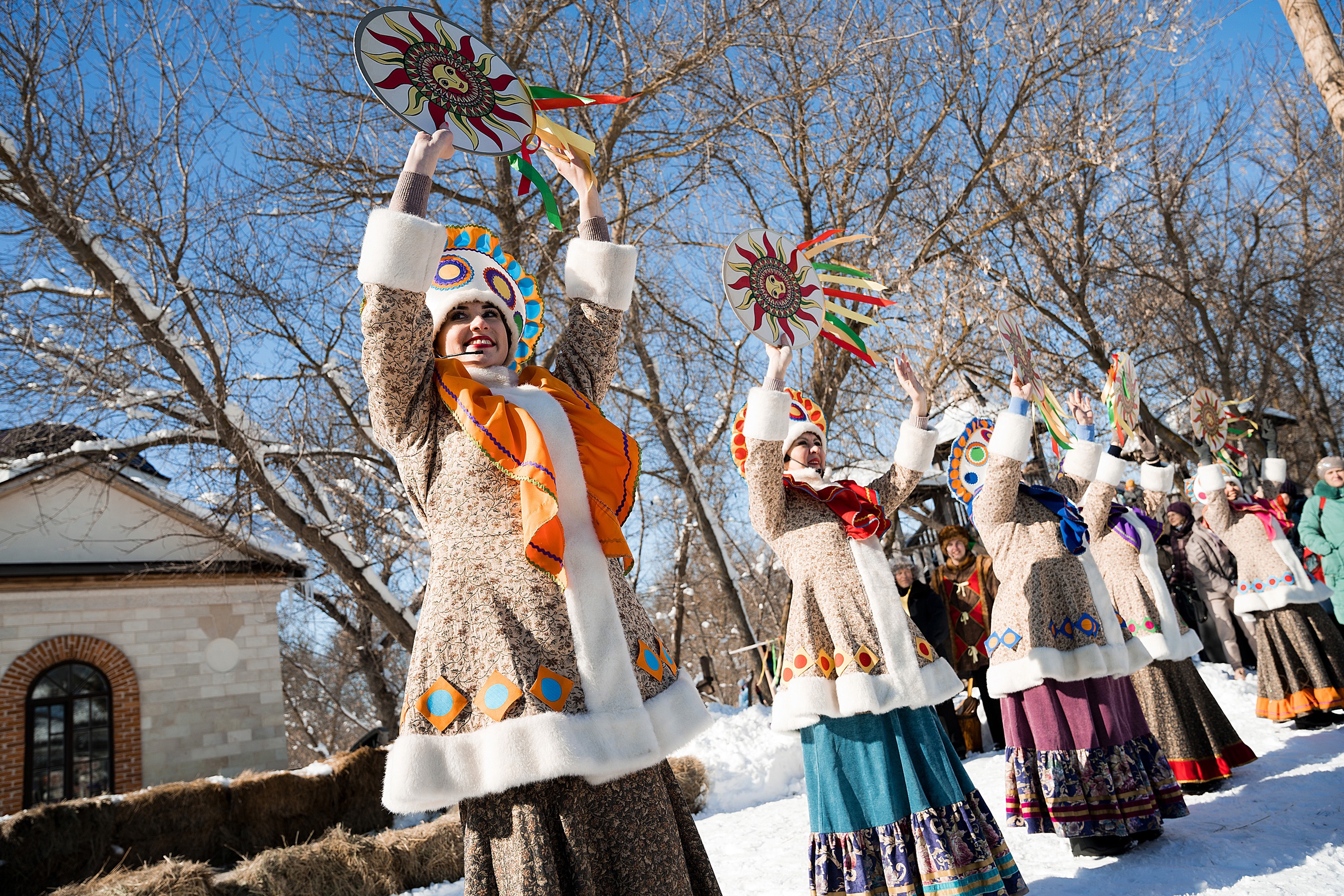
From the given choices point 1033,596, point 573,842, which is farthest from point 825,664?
point 573,842

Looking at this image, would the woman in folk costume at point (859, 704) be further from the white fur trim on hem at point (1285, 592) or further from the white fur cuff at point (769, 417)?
the white fur trim on hem at point (1285, 592)

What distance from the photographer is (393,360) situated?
2064 millimetres

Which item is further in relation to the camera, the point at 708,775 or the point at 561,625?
the point at 708,775

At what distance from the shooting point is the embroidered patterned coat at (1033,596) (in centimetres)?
411

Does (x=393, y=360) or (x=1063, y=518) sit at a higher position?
(x=393, y=360)

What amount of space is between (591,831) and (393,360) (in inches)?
44.5

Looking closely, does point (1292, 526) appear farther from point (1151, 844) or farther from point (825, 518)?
point (825, 518)

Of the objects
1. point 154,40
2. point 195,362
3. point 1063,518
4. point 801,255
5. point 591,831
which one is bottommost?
point 591,831

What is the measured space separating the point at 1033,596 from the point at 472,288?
3160mm

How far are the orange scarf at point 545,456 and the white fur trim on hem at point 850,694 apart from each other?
134cm

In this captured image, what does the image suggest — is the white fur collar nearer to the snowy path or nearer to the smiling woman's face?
the smiling woman's face

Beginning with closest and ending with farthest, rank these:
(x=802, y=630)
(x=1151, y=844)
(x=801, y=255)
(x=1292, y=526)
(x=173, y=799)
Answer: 1. (x=802, y=630)
2. (x=1151, y=844)
3. (x=801, y=255)
4. (x=173, y=799)
5. (x=1292, y=526)

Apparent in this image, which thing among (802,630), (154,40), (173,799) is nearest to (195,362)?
(154,40)

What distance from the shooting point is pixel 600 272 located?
252 cm
